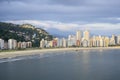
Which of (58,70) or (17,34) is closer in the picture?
(58,70)

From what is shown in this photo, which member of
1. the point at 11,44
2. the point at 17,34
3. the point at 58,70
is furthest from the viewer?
the point at 17,34

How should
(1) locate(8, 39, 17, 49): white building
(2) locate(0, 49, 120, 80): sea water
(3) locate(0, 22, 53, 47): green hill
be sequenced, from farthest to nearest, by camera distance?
(3) locate(0, 22, 53, 47): green hill < (1) locate(8, 39, 17, 49): white building < (2) locate(0, 49, 120, 80): sea water

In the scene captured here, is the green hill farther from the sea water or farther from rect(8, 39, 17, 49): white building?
the sea water

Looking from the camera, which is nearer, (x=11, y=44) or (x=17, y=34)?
(x=11, y=44)

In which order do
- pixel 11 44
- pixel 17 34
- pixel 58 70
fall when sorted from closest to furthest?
pixel 58 70, pixel 11 44, pixel 17 34

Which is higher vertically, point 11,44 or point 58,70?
point 11,44

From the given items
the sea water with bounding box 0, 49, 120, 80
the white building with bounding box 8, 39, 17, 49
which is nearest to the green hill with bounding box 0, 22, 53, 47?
the white building with bounding box 8, 39, 17, 49

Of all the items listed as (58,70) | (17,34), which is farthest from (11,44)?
(58,70)

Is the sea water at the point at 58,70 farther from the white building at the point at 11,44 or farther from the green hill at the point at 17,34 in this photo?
the green hill at the point at 17,34

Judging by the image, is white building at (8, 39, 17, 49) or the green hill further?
the green hill

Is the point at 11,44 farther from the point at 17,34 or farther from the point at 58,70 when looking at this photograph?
the point at 58,70

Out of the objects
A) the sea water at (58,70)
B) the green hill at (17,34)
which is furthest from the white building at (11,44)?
the sea water at (58,70)
